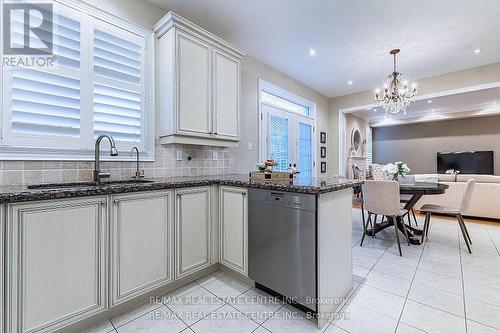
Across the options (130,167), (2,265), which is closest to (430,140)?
(130,167)

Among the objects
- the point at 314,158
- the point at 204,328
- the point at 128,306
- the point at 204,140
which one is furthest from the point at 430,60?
the point at 128,306

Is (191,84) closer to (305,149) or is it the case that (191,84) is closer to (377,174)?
(305,149)

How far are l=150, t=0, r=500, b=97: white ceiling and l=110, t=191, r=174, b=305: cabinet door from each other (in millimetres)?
2137

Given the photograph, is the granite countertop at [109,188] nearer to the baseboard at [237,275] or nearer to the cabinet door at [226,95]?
the cabinet door at [226,95]

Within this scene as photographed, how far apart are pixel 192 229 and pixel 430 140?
30.8ft

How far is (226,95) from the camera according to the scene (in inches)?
105

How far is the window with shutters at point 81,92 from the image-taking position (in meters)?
1.65

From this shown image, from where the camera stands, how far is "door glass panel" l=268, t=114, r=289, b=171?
4094 millimetres

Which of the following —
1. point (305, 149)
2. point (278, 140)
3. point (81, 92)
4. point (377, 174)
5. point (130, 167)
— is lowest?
point (377, 174)

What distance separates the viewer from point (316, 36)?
3023 mm

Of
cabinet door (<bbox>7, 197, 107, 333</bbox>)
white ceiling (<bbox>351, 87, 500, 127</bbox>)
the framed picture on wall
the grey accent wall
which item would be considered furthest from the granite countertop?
the grey accent wall

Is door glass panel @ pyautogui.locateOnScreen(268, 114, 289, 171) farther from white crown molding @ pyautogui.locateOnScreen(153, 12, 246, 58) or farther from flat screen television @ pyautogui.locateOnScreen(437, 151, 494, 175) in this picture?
flat screen television @ pyautogui.locateOnScreen(437, 151, 494, 175)

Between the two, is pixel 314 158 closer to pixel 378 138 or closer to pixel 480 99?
pixel 480 99

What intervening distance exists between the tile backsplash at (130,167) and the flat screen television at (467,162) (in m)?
8.15
